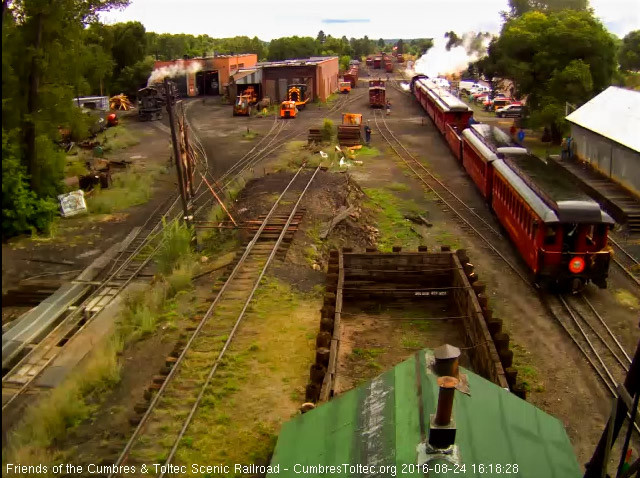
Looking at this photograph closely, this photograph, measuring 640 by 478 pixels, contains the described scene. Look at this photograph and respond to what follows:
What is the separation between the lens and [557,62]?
108 feet

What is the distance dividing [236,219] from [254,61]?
206 feet

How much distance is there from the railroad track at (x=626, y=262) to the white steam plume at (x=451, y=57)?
4758 centimetres

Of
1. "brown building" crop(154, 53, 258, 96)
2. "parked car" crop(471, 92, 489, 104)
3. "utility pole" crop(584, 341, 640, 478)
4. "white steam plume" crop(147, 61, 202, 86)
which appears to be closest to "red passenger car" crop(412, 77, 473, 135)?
"parked car" crop(471, 92, 489, 104)

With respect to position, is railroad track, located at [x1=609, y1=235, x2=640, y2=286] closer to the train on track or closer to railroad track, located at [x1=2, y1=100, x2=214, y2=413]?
the train on track

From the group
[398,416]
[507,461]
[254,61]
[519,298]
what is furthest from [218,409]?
[254,61]

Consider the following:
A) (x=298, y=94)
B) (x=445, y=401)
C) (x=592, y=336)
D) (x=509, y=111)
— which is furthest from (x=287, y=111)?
(x=445, y=401)

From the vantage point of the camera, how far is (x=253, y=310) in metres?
13.2

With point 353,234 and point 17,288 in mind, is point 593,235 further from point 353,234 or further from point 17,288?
point 17,288

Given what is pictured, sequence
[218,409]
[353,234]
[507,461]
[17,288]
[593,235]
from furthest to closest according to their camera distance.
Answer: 1. [353,234]
2. [17,288]
3. [593,235]
4. [218,409]
5. [507,461]

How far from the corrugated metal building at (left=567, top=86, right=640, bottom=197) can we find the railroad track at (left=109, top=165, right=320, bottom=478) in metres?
13.7

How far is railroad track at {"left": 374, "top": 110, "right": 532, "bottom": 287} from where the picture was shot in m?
17.9

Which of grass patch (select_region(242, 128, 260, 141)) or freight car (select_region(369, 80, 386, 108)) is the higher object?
freight car (select_region(369, 80, 386, 108))

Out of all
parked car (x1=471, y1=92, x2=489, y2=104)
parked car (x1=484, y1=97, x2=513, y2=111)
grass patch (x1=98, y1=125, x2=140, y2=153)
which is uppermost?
parked car (x1=471, y1=92, x2=489, y2=104)

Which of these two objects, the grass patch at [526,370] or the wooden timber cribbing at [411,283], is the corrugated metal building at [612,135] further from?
the grass patch at [526,370]
